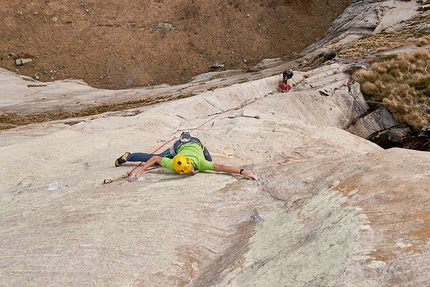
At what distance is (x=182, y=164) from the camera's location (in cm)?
970

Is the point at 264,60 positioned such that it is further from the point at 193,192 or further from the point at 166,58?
the point at 193,192

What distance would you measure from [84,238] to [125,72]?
4649cm

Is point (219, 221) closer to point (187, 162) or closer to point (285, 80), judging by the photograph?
point (187, 162)

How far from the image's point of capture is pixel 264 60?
51.9 meters

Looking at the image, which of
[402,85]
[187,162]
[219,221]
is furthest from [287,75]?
[219,221]

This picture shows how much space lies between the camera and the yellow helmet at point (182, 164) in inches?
383

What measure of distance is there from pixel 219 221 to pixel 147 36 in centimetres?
5114

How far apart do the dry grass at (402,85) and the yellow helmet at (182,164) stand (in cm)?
1563

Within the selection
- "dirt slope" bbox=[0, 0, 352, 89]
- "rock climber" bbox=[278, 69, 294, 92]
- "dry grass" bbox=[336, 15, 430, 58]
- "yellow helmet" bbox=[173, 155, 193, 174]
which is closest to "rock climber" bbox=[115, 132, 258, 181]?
"yellow helmet" bbox=[173, 155, 193, 174]

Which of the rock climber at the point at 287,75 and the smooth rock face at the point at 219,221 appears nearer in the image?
the smooth rock face at the point at 219,221

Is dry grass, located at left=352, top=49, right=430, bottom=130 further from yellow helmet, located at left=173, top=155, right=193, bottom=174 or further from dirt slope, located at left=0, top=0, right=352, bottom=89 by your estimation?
dirt slope, located at left=0, top=0, right=352, bottom=89

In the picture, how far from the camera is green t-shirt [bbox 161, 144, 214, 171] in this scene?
1014 cm

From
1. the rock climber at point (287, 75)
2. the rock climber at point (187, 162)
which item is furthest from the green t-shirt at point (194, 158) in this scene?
the rock climber at point (287, 75)

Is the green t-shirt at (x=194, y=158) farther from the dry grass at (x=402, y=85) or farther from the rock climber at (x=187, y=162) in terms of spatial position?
the dry grass at (x=402, y=85)
